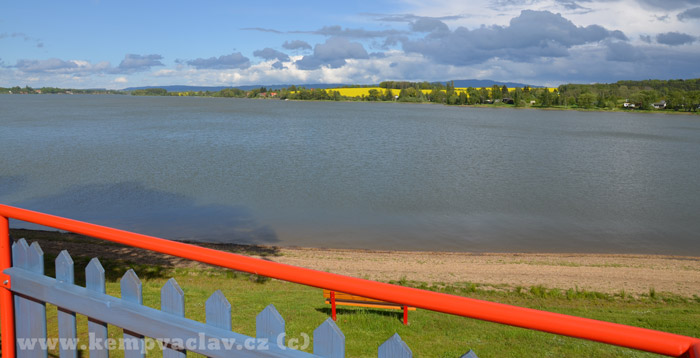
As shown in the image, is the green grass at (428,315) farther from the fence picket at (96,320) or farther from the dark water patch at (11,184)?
the dark water patch at (11,184)

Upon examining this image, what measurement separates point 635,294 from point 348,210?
15.3 m

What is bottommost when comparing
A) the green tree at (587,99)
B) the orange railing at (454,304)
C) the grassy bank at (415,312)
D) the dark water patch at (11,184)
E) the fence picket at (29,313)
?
the dark water patch at (11,184)

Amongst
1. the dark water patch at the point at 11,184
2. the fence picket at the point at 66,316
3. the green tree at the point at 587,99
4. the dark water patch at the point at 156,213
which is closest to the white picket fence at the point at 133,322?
the fence picket at the point at 66,316

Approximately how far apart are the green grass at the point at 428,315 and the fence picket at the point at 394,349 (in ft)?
9.61

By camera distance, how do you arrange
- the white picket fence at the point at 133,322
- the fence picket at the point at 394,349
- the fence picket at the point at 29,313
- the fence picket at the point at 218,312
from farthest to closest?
the fence picket at the point at 29,313 → the fence picket at the point at 218,312 → the white picket fence at the point at 133,322 → the fence picket at the point at 394,349

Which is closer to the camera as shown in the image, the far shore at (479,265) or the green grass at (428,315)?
the green grass at (428,315)

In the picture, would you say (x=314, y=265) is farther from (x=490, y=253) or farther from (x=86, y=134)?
(x=86, y=134)

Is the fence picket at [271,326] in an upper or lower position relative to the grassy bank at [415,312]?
upper

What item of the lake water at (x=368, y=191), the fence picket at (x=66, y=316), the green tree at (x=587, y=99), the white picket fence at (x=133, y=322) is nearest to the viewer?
the white picket fence at (x=133, y=322)

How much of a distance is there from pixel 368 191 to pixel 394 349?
2964 cm

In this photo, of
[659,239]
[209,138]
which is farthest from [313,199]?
[209,138]

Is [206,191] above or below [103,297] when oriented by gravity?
below

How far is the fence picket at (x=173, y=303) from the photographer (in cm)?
251

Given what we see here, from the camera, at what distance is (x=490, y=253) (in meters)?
19.9
